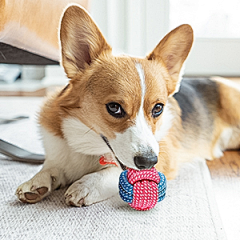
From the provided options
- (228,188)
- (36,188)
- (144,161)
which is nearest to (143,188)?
(144,161)

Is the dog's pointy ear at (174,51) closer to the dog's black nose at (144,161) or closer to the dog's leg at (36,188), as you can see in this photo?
the dog's black nose at (144,161)

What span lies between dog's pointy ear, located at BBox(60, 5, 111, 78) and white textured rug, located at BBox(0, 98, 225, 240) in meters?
0.48

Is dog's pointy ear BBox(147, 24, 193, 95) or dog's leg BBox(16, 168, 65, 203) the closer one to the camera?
dog's leg BBox(16, 168, 65, 203)

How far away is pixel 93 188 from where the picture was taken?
1.31 meters

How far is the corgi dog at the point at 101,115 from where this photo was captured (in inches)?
48.8

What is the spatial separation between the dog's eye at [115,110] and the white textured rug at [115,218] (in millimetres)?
313

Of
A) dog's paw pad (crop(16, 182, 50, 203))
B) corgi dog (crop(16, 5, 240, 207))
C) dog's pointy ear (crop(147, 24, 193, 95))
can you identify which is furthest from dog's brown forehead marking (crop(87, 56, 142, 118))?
dog's paw pad (crop(16, 182, 50, 203))

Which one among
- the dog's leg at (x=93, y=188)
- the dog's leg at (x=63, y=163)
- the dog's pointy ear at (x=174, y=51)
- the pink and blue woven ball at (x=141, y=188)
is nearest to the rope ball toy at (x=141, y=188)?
the pink and blue woven ball at (x=141, y=188)

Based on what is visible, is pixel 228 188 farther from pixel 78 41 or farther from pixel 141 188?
pixel 78 41

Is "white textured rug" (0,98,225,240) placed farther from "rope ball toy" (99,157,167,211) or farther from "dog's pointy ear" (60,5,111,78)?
"dog's pointy ear" (60,5,111,78)

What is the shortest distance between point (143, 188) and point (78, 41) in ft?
1.88

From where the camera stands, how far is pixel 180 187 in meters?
1.49

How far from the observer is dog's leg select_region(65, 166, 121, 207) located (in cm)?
128

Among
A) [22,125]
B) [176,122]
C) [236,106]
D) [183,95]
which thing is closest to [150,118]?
[176,122]
